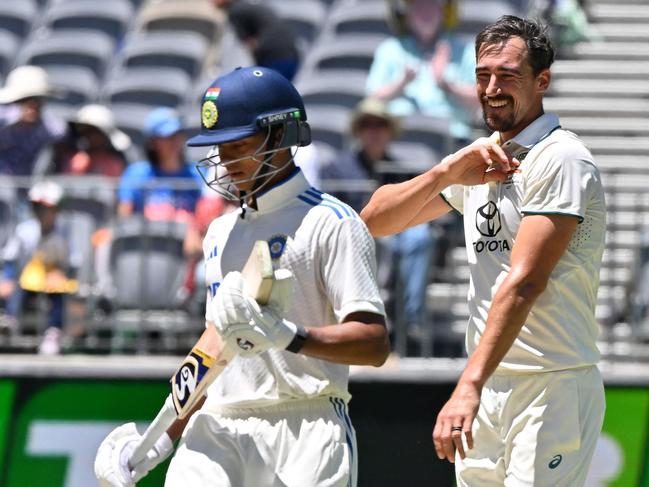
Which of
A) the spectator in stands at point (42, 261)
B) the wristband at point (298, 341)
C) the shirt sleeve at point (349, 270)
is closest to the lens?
the wristband at point (298, 341)

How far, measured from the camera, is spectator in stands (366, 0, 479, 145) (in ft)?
33.1

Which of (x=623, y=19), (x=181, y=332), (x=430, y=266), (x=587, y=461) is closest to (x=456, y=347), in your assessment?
(x=430, y=266)

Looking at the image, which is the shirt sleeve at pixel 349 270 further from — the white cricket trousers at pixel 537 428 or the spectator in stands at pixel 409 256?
the spectator in stands at pixel 409 256

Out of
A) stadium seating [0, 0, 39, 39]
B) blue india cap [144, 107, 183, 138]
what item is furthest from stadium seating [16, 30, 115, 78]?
blue india cap [144, 107, 183, 138]

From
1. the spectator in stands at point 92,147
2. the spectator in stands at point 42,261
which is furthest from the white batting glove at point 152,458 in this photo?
the spectator in stands at point 92,147

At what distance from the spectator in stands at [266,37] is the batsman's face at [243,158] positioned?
20.1 feet

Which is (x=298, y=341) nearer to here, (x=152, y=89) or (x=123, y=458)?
(x=123, y=458)

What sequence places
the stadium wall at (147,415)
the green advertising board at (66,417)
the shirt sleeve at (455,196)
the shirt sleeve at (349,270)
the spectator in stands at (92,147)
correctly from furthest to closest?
the spectator in stands at (92,147) → the green advertising board at (66,417) → the stadium wall at (147,415) → the shirt sleeve at (455,196) → the shirt sleeve at (349,270)

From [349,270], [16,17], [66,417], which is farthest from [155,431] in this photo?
[16,17]

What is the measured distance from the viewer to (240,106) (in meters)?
4.21

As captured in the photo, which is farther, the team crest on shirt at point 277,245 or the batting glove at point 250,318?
the team crest on shirt at point 277,245

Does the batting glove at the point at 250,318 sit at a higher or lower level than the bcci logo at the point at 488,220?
lower

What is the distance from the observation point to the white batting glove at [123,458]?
423cm

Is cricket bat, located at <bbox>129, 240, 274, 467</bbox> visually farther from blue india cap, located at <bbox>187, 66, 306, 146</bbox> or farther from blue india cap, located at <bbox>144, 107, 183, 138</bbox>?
blue india cap, located at <bbox>144, 107, 183, 138</bbox>
